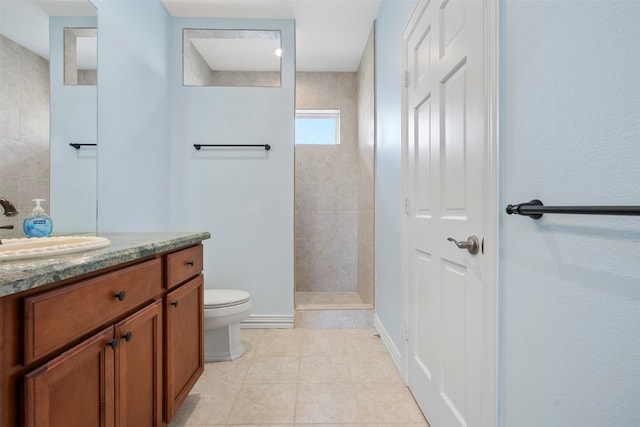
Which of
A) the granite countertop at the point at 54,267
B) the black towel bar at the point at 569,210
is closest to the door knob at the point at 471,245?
the black towel bar at the point at 569,210

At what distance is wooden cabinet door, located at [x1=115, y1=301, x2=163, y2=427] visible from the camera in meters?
0.99

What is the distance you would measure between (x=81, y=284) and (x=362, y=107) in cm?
304

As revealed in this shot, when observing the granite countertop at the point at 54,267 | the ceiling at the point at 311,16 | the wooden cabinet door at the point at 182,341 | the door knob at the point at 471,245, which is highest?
the ceiling at the point at 311,16

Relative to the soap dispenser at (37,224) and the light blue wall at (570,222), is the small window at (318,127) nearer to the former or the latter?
the soap dispenser at (37,224)

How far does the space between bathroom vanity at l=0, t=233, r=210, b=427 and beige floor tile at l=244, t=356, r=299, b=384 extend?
529 mm

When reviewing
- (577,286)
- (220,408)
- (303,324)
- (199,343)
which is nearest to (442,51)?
(577,286)

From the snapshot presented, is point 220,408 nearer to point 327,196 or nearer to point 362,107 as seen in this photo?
point 327,196

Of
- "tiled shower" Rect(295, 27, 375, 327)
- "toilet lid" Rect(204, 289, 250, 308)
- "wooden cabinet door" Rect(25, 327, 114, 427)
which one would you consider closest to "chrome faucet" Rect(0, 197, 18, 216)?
"wooden cabinet door" Rect(25, 327, 114, 427)

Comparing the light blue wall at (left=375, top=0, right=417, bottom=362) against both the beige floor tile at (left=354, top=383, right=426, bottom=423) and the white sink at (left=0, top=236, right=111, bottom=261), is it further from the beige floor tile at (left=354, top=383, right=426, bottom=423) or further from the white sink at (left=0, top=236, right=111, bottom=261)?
the white sink at (left=0, top=236, right=111, bottom=261)

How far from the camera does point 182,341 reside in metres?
1.47

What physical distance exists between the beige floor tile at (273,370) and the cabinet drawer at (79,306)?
1.06 metres

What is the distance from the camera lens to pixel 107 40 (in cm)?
192

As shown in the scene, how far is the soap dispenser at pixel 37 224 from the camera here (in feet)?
4.30

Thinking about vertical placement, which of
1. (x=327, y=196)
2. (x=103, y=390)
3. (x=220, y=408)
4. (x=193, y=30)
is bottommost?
(x=220, y=408)
